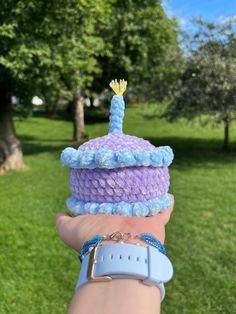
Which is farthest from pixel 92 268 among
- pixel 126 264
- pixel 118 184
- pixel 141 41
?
pixel 141 41

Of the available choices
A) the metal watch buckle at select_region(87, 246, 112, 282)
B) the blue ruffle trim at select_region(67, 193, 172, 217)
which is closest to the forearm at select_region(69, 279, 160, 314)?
the metal watch buckle at select_region(87, 246, 112, 282)

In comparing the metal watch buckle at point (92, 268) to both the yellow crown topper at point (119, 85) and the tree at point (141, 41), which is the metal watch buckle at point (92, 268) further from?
the tree at point (141, 41)

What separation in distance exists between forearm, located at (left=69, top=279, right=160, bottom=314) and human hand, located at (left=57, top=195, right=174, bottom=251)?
1.04ft

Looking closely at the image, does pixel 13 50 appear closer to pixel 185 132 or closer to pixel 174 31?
pixel 174 31

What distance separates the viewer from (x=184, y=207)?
10.6m

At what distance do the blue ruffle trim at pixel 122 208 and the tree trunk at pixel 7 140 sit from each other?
13434 millimetres

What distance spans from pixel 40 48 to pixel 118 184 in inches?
416

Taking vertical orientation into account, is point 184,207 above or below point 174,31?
below

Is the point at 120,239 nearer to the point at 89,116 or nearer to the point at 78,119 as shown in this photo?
the point at 78,119

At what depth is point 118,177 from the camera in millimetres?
2494

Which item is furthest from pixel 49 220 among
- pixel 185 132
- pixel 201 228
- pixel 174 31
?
pixel 185 132

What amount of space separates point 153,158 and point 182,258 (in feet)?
17.3

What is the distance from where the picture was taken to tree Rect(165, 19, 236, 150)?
49.8ft

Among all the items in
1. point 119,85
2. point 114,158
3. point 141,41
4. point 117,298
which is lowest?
point 117,298
